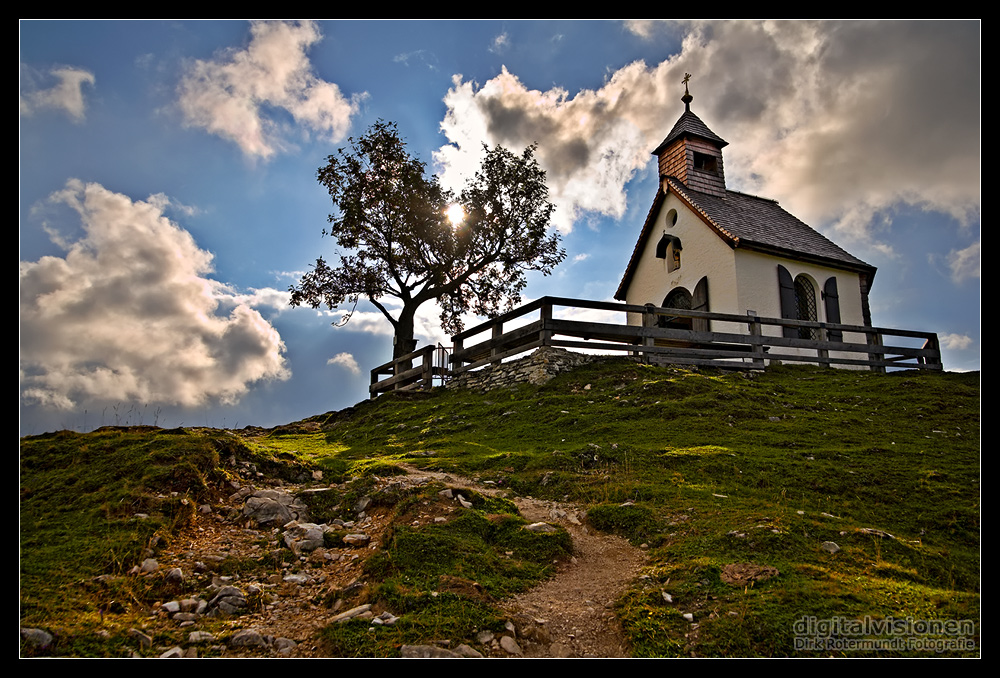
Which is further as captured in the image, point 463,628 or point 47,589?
point 47,589

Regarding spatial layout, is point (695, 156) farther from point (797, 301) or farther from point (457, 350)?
point (457, 350)

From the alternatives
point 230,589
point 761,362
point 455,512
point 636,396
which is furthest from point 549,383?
point 230,589

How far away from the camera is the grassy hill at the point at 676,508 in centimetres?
479

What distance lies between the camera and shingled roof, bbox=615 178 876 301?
24406 mm

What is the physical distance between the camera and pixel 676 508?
24.9 ft

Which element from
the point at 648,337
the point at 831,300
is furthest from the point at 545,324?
the point at 831,300

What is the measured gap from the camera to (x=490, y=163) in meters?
26.9

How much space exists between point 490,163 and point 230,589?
943 inches

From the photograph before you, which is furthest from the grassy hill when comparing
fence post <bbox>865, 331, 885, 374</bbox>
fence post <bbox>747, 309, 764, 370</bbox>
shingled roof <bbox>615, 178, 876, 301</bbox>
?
shingled roof <bbox>615, 178, 876, 301</bbox>

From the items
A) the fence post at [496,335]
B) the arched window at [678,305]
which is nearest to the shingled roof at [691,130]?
the arched window at [678,305]

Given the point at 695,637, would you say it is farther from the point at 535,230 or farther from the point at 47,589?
the point at 535,230

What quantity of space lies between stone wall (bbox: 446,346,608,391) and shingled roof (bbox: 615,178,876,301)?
1017cm

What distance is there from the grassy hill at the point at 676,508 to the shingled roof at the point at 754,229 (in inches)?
452

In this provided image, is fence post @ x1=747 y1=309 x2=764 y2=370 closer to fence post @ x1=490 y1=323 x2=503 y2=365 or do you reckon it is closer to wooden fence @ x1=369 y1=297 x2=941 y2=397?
wooden fence @ x1=369 y1=297 x2=941 y2=397
